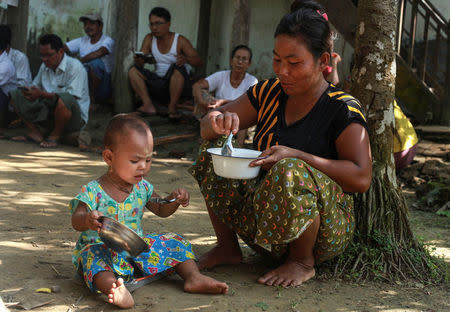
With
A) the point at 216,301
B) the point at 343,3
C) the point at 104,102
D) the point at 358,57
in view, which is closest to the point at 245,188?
the point at 216,301

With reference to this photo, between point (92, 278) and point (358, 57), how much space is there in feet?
6.66

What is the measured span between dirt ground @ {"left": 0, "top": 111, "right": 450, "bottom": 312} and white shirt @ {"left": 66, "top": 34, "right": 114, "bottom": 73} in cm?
332

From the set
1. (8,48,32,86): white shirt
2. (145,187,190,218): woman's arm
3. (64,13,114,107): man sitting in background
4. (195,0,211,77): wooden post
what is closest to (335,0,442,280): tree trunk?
(145,187,190,218): woman's arm

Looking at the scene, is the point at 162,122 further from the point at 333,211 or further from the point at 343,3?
the point at 333,211

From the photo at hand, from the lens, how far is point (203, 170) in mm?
2971

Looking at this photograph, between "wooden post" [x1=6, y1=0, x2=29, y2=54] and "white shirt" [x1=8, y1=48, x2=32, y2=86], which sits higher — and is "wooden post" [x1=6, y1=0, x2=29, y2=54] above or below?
above

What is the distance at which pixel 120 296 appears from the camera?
235 centimetres

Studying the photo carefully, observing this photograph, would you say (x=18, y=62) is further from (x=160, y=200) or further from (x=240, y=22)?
(x=160, y=200)

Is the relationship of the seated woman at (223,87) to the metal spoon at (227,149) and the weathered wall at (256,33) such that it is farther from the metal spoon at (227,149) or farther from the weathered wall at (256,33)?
the metal spoon at (227,149)

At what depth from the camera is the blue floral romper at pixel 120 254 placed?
98.7 inches

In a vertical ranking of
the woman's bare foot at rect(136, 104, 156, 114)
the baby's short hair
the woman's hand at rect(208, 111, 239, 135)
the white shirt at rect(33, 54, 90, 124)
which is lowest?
the baby's short hair

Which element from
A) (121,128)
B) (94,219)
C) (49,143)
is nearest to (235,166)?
(121,128)

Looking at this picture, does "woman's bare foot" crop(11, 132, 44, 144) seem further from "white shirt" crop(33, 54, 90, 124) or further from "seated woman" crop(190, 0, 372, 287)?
"seated woman" crop(190, 0, 372, 287)

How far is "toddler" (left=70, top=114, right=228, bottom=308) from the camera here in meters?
2.47
